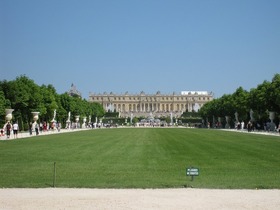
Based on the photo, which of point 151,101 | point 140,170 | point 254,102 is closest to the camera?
point 140,170

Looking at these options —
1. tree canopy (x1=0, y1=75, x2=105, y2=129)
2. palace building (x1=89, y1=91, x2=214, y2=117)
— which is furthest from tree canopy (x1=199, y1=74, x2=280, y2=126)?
palace building (x1=89, y1=91, x2=214, y2=117)

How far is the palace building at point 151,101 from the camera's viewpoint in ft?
616

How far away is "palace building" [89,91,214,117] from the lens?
18788cm

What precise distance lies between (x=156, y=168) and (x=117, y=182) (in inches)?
125

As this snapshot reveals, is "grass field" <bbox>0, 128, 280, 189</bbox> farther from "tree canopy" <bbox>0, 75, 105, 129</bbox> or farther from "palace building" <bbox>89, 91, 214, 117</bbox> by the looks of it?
"palace building" <bbox>89, 91, 214, 117</bbox>

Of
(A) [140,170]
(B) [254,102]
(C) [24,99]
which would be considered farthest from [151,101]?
(A) [140,170]

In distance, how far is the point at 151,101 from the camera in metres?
188

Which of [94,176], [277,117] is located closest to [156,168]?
[94,176]

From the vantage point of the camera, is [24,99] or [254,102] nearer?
[24,99]

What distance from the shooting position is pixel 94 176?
1365 cm

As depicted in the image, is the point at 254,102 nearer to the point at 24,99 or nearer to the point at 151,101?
the point at 24,99
